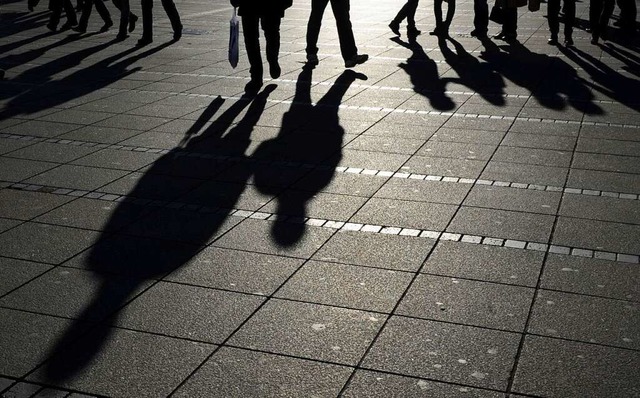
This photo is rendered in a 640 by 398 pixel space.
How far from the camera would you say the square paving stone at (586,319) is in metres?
5.01

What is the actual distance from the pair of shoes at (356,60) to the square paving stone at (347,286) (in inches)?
316

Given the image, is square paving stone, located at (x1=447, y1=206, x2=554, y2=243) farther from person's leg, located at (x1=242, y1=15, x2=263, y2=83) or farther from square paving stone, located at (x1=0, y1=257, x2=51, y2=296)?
person's leg, located at (x1=242, y1=15, x2=263, y2=83)

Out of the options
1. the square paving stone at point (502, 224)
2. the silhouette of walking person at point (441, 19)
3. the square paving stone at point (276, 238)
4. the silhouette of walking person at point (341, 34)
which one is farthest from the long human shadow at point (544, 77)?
the square paving stone at point (276, 238)

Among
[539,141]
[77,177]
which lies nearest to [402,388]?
[77,177]

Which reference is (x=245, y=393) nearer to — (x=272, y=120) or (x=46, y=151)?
(x=46, y=151)

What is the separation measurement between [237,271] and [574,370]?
2.25m

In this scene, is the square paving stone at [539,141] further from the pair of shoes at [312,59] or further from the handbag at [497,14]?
the handbag at [497,14]

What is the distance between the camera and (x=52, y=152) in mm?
9125

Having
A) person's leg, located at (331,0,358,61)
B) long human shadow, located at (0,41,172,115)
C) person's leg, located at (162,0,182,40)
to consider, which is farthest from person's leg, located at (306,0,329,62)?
person's leg, located at (162,0,182,40)

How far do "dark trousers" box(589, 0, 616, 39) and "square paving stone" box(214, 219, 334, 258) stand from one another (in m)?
10.4

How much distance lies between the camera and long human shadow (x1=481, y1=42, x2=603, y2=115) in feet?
36.5

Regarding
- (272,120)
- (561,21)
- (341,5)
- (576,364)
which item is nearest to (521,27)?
(561,21)

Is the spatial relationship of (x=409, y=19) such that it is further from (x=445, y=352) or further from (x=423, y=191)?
(x=445, y=352)

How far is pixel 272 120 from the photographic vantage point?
1041cm
